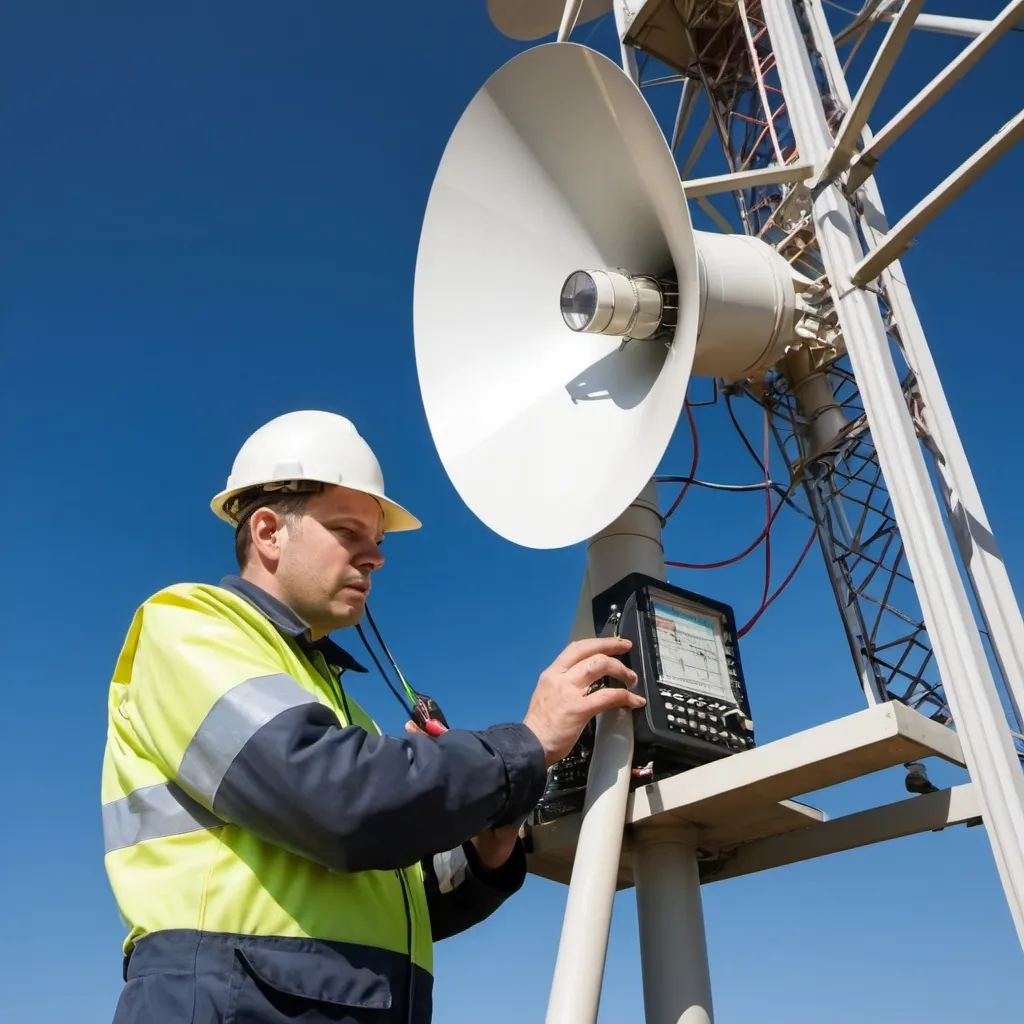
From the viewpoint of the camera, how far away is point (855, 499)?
4.12 meters

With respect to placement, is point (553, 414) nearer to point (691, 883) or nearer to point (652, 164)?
point (652, 164)

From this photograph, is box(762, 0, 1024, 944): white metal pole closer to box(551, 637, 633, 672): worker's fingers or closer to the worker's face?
box(551, 637, 633, 672): worker's fingers

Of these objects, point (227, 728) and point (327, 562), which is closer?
point (227, 728)

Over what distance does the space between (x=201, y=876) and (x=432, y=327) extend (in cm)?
256

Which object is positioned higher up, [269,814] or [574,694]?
[574,694]

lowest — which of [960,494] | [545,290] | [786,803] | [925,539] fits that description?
[786,803]

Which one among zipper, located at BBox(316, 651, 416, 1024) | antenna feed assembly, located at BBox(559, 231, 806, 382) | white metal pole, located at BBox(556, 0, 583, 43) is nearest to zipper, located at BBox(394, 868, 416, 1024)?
zipper, located at BBox(316, 651, 416, 1024)

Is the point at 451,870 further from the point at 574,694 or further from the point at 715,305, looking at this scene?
the point at 715,305

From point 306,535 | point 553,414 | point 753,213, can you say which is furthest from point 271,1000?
point 753,213

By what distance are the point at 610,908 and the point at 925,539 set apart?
132cm

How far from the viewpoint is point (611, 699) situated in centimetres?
240

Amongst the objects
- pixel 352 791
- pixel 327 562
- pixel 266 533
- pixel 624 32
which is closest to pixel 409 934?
pixel 352 791

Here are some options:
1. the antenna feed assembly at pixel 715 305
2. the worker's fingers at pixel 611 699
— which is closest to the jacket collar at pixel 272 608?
the worker's fingers at pixel 611 699

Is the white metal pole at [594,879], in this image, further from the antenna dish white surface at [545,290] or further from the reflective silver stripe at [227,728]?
the reflective silver stripe at [227,728]
